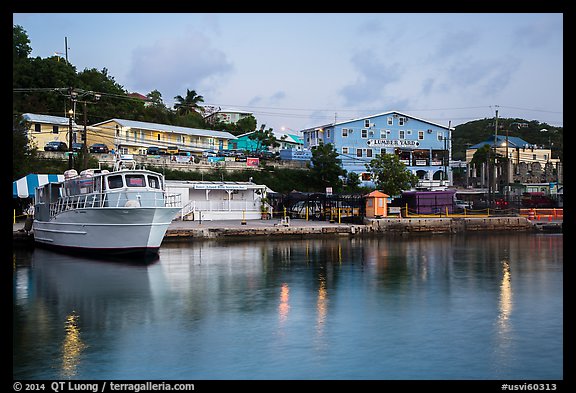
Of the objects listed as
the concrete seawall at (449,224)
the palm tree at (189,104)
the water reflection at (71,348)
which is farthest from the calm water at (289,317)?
the palm tree at (189,104)

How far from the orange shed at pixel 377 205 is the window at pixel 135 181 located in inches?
757

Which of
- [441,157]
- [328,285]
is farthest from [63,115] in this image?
[328,285]

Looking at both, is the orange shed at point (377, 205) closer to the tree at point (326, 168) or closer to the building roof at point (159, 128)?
the tree at point (326, 168)

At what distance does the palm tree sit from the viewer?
90.8m

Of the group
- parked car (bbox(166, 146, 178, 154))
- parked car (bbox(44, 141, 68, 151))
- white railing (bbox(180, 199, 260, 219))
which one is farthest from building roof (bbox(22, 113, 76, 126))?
white railing (bbox(180, 199, 260, 219))

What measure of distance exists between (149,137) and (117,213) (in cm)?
4310

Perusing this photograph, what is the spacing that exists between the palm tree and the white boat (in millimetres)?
61230

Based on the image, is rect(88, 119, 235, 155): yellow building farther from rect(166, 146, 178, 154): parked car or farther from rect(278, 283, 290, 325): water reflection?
rect(278, 283, 290, 325): water reflection

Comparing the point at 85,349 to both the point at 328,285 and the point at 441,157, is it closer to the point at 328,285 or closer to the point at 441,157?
the point at 328,285

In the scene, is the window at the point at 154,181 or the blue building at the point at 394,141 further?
the blue building at the point at 394,141

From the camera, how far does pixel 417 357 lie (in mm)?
12828

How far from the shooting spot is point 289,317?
1634cm

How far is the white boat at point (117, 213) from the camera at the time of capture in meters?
27.0

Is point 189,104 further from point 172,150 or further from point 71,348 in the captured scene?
point 71,348
